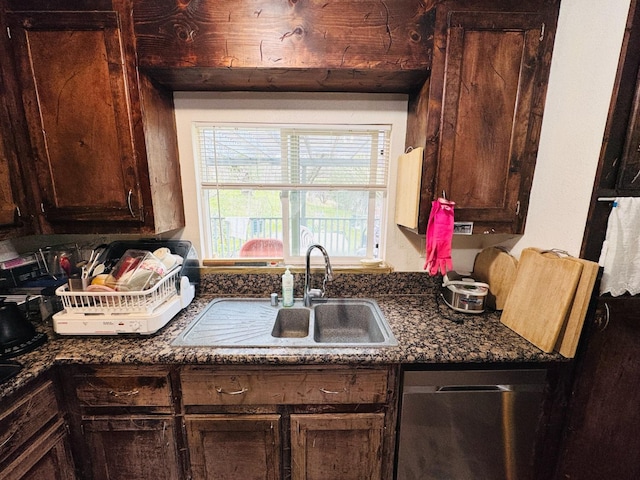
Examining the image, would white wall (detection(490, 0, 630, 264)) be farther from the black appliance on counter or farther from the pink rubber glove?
the black appliance on counter

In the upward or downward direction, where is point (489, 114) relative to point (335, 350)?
upward

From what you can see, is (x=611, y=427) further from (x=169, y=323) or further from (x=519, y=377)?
(x=169, y=323)

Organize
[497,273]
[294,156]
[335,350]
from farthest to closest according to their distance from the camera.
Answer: [294,156]
[497,273]
[335,350]

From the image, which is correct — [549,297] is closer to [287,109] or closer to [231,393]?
[231,393]

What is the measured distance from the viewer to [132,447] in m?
1.14

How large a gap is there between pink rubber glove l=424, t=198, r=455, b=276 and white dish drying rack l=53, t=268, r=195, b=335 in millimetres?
1243

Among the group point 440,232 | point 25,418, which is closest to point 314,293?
point 440,232

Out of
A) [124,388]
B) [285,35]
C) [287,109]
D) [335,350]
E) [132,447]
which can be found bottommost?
[132,447]

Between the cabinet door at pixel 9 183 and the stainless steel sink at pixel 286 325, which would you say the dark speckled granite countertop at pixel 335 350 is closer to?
the stainless steel sink at pixel 286 325

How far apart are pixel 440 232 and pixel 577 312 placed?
559 millimetres

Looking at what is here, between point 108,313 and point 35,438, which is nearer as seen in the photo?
point 35,438

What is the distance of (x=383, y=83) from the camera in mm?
1354

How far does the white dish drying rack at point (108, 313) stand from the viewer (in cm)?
115

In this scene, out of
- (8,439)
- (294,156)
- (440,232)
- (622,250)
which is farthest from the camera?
(294,156)
